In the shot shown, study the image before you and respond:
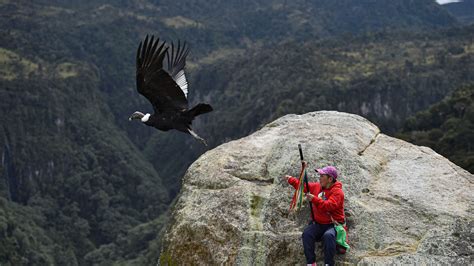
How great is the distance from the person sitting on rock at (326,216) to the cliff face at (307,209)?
13.9 inches

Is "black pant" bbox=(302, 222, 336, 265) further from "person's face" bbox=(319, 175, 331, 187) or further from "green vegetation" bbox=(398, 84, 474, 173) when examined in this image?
"green vegetation" bbox=(398, 84, 474, 173)

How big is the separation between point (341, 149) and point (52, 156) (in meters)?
163

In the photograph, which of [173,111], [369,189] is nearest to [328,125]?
[369,189]

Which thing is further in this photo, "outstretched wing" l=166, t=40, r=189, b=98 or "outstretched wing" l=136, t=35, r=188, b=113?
"outstretched wing" l=166, t=40, r=189, b=98

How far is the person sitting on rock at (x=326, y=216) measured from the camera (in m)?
10.1

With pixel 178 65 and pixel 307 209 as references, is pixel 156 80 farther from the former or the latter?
pixel 307 209

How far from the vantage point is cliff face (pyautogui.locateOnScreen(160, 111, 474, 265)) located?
A: 10.4 meters

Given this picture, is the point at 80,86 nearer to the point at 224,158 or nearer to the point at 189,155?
the point at 189,155

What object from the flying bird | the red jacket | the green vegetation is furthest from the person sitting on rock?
the green vegetation

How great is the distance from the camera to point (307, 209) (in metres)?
11.0

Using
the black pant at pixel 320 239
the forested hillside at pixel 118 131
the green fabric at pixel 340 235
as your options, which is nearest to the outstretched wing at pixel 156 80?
the black pant at pixel 320 239

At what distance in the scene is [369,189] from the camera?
11.3 metres

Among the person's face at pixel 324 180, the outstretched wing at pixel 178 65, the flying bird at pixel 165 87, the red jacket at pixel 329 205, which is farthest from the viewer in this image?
the outstretched wing at pixel 178 65

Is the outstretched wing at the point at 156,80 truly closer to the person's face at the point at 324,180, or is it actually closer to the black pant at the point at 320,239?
the person's face at the point at 324,180
